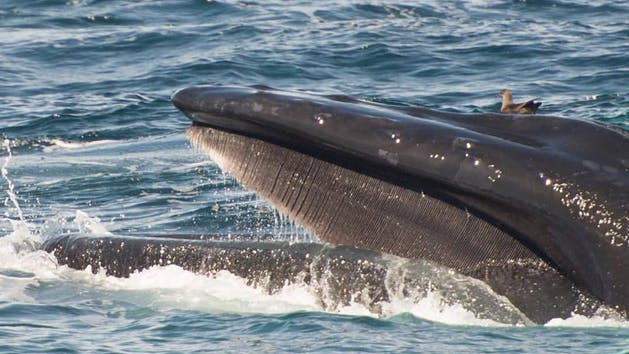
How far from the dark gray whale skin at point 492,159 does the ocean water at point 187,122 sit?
45 cm

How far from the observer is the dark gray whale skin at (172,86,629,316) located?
7293 mm

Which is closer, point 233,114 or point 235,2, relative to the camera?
point 233,114

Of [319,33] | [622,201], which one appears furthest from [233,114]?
[319,33]

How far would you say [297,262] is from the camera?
8.55m

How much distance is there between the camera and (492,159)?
24.6 ft

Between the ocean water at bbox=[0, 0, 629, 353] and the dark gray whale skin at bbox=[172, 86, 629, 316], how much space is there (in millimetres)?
449

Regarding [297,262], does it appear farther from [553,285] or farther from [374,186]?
[553,285]

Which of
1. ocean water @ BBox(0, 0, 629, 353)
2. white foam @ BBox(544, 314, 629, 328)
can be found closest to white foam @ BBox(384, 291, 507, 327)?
ocean water @ BBox(0, 0, 629, 353)

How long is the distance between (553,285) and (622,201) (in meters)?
0.67

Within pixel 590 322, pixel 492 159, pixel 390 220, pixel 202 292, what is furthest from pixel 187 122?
pixel 590 322

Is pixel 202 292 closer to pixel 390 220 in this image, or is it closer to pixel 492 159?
pixel 390 220

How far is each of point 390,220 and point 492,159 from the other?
2.75 feet

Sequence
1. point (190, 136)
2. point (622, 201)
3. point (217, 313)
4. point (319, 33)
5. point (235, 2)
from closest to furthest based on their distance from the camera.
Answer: point (622, 201), point (190, 136), point (217, 313), point (319, 33), point (235, 2)

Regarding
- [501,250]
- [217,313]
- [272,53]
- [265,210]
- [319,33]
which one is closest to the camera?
[501,250]
